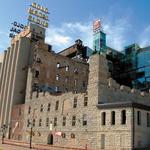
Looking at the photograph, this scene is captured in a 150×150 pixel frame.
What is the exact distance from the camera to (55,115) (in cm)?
6303

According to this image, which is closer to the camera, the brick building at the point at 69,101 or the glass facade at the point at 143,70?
A: the brick building at the point at 69,101

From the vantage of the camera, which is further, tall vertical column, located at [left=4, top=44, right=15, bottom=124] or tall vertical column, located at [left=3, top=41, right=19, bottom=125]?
tall vertical column, located at [left=4, top=44, right=15, bottom=124]

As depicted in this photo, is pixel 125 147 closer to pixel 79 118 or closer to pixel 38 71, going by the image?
pixel 79 118

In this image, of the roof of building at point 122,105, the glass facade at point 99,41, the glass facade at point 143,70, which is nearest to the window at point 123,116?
the roof of building at point 122,105

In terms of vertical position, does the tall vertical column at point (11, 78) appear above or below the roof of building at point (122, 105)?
above

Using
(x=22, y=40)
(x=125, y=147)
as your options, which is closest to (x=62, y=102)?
(x=125, y=147)

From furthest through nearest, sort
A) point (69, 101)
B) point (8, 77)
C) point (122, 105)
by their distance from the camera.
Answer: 1. point (8, 77)
2. point (69, 101)
3. point (122, 105)

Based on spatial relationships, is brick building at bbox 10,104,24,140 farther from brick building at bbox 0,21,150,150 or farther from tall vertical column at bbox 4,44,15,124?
tall vertical column at bbox 4,44,15,124

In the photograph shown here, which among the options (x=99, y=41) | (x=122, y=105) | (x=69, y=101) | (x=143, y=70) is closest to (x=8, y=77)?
(x=69, y=101)

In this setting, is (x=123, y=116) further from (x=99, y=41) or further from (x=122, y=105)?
(x=99, y=41)

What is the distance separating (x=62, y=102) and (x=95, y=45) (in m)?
52.9

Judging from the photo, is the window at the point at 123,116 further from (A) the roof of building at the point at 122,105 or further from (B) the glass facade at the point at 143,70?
(B) the glass facade at the point at 143,70

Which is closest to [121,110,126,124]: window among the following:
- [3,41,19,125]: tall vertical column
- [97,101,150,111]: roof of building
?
[97,101,150,111]: roof of building

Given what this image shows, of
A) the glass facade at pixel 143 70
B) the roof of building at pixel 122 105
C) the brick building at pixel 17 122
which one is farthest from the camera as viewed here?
the glass facade at pixel 143 70
